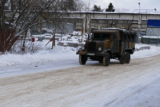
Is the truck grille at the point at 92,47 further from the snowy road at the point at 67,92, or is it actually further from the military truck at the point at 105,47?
the snowy road at the point at 67,92

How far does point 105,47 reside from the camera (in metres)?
17.3

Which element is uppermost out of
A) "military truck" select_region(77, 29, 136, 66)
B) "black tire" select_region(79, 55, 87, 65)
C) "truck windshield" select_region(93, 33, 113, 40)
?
"truck windshield" select_region(93, 33, 113, 40)

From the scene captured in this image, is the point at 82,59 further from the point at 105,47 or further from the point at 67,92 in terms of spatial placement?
the point at 67,92

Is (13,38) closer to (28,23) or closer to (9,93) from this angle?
(28,23)

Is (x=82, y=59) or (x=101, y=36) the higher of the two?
(x=101, y=36)

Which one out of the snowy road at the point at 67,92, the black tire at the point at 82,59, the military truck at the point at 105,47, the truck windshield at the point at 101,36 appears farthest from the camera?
the truck windshield at the point at 101,36

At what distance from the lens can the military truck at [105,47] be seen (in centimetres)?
1689

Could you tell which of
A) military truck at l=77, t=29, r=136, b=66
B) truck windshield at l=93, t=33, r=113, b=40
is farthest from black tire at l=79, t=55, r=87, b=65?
truck windshield at l=93, t=33, r=113, b=40

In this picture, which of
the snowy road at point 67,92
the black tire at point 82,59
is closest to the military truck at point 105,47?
the black tire at point 82,59

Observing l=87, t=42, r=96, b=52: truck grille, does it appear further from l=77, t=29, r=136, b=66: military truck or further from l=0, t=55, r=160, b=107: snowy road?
l=0, t=55, r=160, b=107: snowy road

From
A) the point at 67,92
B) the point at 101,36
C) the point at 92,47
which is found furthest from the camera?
the point at 101,36

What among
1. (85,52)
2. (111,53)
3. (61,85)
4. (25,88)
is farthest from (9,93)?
(111,53)

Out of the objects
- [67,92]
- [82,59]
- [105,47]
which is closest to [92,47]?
[105,47]

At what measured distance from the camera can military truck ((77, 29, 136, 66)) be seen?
1689 centimetres
